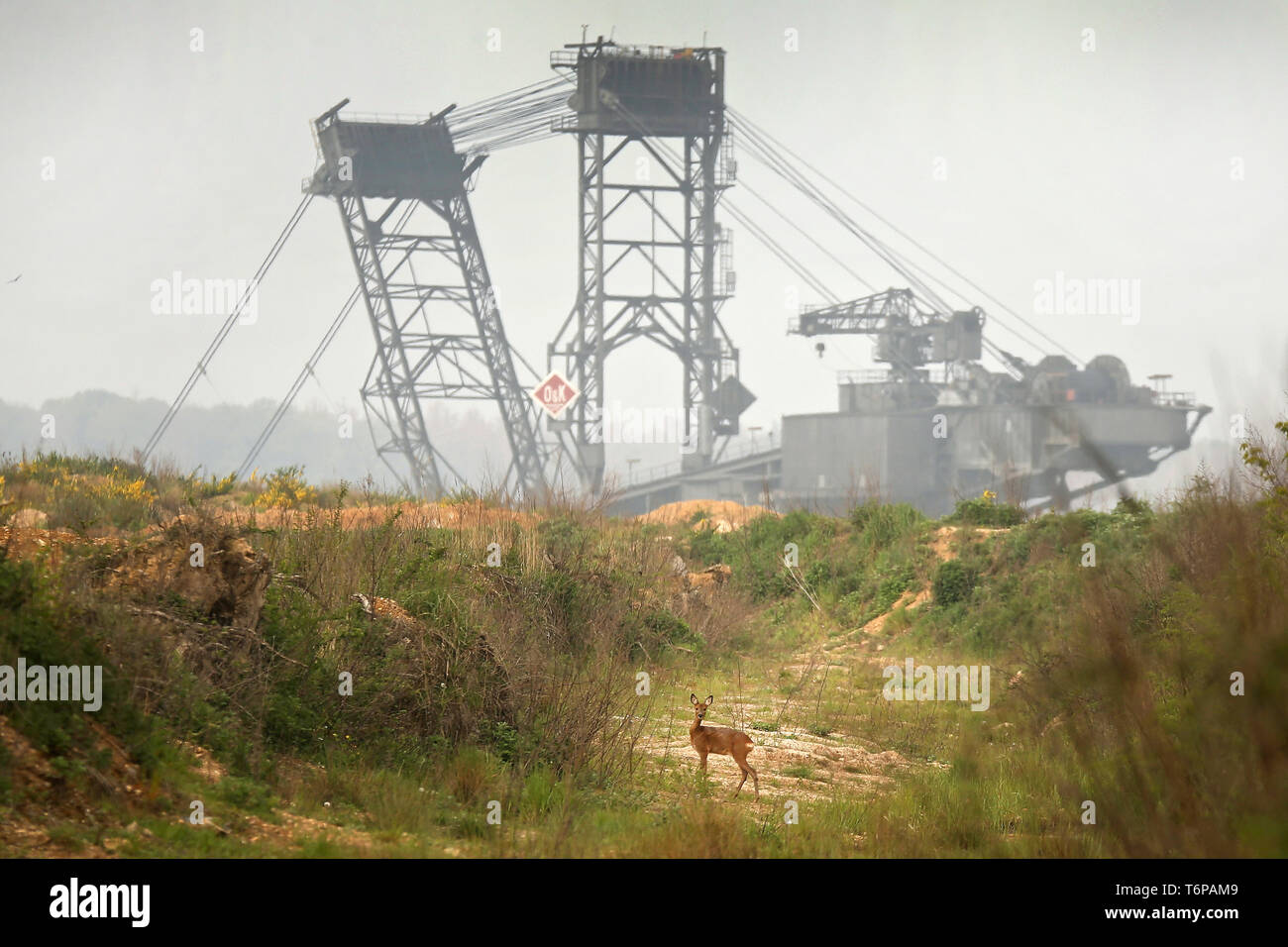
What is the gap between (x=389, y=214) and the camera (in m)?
53.3

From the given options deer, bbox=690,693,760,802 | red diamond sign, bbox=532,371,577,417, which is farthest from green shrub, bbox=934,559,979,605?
red diamond sign, bbox=532,371,577,417

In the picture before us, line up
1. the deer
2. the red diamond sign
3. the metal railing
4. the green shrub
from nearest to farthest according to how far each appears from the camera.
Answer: the deer < the green shrub < the red diamond sign < the metal railing

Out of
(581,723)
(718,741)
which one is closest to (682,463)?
(581,723)

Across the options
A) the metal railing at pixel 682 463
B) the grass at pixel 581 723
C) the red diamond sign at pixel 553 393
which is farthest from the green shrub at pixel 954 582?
the metal railing at pixel 682 463

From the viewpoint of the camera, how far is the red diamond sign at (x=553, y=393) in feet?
119

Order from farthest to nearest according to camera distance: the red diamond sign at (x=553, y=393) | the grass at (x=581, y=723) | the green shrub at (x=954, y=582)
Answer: the red diamond sign at (x=553, y=393) → the green shrub at (x=954, y=582) → the grass at (x=581, y=723)

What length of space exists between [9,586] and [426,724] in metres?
2.87

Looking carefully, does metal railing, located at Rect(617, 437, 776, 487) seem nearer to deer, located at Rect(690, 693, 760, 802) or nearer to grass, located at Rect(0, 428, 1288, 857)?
grass, located at Rect(0, 428, 1288, 857)

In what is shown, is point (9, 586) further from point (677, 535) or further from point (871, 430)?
point (871, 430)

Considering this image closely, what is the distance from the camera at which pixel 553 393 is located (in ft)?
121

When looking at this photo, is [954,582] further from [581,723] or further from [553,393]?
[553,393]

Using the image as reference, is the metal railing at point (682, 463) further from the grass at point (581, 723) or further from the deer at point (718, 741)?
the deer at point (718, 741)

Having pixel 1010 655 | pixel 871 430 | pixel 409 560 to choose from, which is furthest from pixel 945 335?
pixel 409 560

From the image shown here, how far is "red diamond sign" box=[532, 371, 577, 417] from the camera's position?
36.4m
